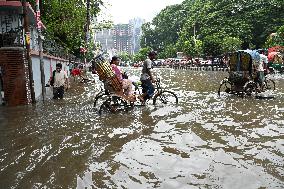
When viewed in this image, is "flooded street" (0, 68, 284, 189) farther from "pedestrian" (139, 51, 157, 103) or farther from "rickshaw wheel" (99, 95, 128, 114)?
"pedestrian" (139, 51, 157, 103)

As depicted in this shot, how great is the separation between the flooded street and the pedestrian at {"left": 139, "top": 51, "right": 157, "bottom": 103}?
0.87 meters

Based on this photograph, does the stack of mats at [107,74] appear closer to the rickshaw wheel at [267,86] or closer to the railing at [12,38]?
the railing at [12,38]

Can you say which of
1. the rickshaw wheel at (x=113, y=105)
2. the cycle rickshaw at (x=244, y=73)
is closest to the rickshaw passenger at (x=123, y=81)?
the rickshaw wheel at (x=113, y=105)

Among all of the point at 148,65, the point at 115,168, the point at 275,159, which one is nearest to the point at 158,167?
the point at 115,168

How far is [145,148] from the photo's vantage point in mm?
7293

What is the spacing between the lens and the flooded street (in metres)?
5.52

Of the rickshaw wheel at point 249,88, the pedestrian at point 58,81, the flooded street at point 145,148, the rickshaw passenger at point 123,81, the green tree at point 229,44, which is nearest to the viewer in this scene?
the flooded street at point 145,148

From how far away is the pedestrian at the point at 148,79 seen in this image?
41.5 ft

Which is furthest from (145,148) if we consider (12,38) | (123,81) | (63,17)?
(63,17)

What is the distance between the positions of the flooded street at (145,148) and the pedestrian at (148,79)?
2.85 ft

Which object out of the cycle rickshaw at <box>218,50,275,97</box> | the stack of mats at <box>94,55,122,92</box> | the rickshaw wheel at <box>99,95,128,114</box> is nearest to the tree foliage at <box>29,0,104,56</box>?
the cycle rickshaw at <box>218,50,275,97</box>

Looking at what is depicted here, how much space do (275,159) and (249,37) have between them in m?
52.7

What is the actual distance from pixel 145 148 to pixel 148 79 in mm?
5722

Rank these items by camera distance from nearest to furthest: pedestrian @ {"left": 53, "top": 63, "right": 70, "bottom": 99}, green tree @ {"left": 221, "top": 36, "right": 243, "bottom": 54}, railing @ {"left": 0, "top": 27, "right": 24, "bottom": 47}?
railing @ {"left": 0, "top": 27, "right": 24, "bottom": 47}, pedestrian @ {"left": 53, "top": 63, "right": 70, "bottom": 99}, green tree @ {"left": 221, "top": 36, "right": 243, "bottom": 54}
